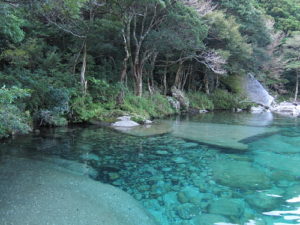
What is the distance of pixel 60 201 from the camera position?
5406 millimetres

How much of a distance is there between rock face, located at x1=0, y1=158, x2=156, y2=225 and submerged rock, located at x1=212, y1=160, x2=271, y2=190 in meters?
2.59

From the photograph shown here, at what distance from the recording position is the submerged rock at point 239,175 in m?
6.76

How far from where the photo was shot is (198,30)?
1866 centimetres

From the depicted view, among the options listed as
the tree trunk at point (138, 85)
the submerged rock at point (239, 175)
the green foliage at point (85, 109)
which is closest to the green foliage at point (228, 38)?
the tree trunk at point (138, 85)

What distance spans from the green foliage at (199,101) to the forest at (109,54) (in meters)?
0.12

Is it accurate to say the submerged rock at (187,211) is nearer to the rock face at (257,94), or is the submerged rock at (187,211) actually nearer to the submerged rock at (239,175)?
the submerged rock at (239,175)

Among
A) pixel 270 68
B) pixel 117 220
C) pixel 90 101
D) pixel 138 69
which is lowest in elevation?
pixel 117 220

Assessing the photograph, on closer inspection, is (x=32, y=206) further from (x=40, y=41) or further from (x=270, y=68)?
(x=270, y=68)

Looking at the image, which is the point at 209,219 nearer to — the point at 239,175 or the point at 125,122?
the point at 239,175

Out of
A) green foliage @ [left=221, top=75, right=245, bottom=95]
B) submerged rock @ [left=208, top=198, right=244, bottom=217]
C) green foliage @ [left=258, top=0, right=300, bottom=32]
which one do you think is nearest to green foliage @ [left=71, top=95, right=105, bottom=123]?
submerged rock @ [left=208, top=198, right=244, bottom=217]

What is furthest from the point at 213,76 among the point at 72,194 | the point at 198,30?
the point at 72,194

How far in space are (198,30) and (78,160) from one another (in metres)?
13.3

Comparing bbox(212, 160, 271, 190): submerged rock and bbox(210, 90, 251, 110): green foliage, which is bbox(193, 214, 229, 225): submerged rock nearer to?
bbox(212, 160, 271, 190): submerged rock

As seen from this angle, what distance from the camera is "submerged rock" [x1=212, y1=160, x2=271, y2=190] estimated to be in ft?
22.2
